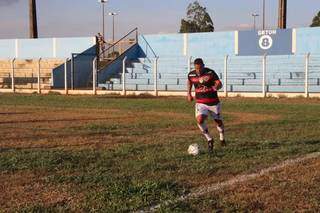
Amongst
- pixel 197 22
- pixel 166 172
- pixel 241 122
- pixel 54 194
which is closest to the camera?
pixel 54 194

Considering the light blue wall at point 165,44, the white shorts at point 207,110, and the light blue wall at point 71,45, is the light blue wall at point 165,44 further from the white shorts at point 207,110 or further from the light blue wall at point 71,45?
the white shorts at point 207,110

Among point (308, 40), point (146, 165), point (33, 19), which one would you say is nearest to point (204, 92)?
point (146, 165)

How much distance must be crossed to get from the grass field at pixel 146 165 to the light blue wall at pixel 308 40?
1921 centimetres

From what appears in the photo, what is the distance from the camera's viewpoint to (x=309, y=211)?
6.64 meters

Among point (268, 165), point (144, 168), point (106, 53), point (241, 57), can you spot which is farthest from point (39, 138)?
point (106, 53)

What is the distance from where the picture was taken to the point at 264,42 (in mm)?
36938

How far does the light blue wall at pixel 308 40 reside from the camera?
35750 millimetres

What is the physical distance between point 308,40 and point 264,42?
258 centimetres

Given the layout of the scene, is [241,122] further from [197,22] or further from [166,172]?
[197,22]

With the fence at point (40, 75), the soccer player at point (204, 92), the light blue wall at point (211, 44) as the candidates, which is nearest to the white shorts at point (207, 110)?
the soccer player at point (204, 92)

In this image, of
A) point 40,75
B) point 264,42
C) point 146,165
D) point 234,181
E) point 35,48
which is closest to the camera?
point 234,181

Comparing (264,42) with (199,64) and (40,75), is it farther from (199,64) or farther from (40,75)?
(199,64)

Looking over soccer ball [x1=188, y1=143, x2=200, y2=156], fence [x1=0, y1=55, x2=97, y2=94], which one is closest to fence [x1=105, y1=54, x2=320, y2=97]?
fence [x1=0, y1=55, x2=97, y2=94]

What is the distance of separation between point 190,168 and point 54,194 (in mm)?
2463
